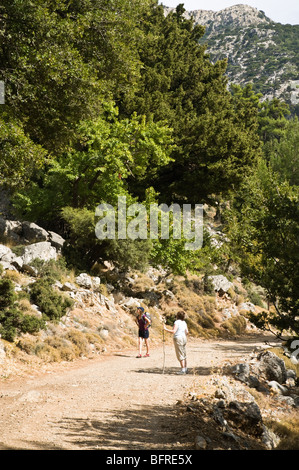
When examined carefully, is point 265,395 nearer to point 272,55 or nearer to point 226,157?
point 226,157

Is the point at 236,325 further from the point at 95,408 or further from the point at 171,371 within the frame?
the point at 95,408

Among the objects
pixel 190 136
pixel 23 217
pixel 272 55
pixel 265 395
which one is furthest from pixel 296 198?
pixel 272 55

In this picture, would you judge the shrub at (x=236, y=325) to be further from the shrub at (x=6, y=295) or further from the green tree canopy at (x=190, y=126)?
the shrub at (x=6, y=295)

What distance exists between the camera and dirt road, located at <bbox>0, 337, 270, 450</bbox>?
527cm

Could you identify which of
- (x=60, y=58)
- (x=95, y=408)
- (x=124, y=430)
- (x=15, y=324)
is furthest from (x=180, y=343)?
(x=60, y=58)

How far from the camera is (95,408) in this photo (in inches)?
268

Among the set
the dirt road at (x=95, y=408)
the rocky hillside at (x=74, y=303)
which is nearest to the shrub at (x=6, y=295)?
the rocky hillside at (x=74, y=303)

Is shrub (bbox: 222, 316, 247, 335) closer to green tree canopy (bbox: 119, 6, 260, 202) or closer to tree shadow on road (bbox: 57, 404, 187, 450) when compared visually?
green tree canopy (bbox: 119, 6, 260, 202)

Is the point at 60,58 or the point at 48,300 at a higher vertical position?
the point at 60,58

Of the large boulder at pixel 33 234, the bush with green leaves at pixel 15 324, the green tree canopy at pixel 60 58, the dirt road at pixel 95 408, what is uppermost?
the green tree canopy at pixel 60 58

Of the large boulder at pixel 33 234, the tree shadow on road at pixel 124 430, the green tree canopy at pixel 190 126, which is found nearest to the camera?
the tree shadow on road at pixel 124 430

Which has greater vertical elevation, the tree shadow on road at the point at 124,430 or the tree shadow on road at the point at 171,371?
the tree shadow on road at the point at 124,430

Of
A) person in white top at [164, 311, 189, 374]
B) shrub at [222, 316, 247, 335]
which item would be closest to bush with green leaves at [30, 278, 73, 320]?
person in white top at [164, 311, 189, 374]

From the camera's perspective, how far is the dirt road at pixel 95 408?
527 cm
